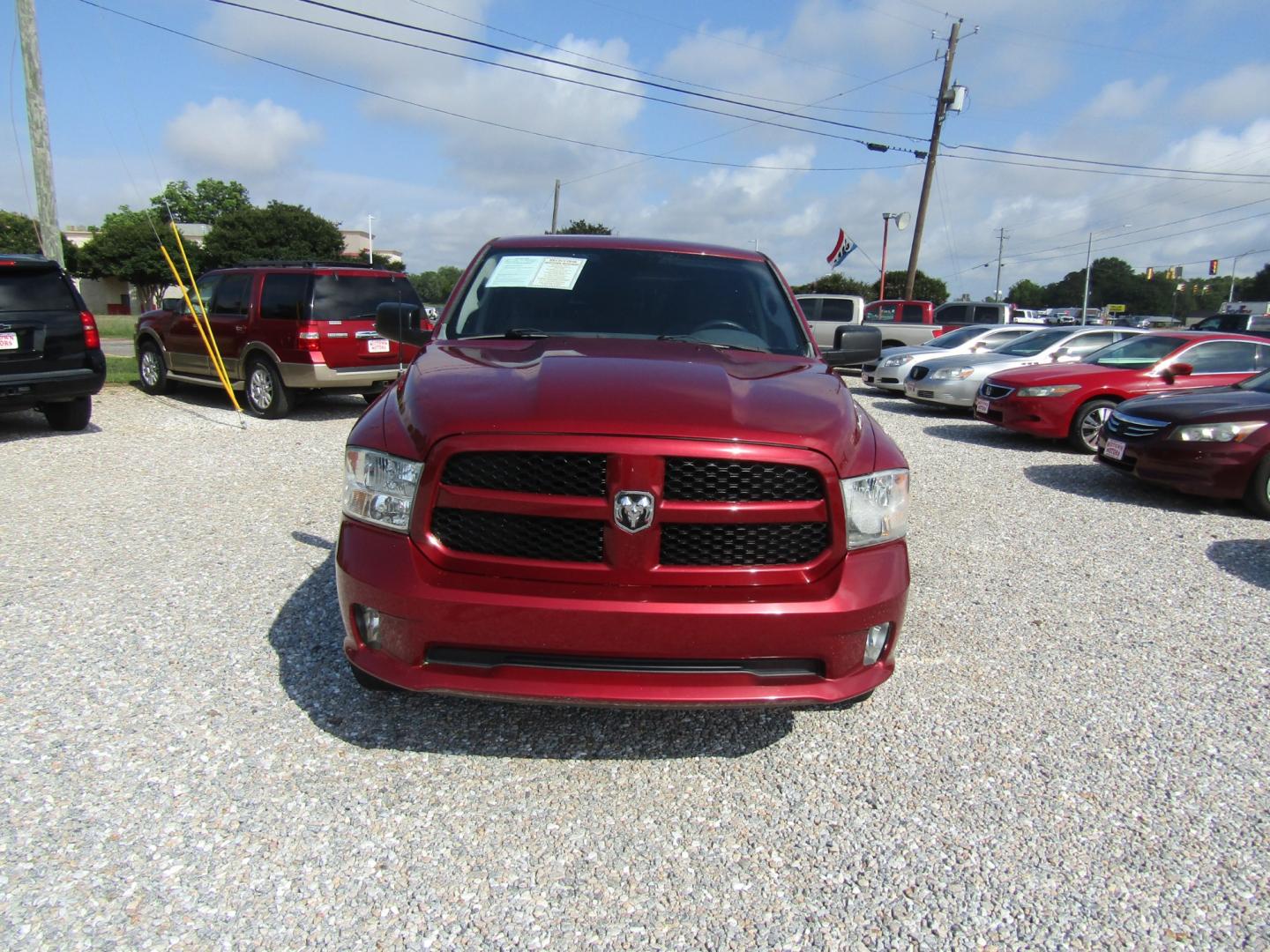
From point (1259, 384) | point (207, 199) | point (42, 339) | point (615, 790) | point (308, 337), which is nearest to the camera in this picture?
point (615, 790)

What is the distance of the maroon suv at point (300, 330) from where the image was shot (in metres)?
9.71

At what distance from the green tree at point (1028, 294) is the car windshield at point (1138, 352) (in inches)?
4335

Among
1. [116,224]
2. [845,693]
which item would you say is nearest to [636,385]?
[845,693]

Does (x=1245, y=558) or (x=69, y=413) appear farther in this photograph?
(x=69, y=413)

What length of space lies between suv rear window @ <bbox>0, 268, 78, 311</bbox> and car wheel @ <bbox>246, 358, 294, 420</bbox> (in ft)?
7.17

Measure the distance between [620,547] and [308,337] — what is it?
27.6 feet

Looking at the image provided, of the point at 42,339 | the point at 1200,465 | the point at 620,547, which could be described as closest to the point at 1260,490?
the point at 1200,465

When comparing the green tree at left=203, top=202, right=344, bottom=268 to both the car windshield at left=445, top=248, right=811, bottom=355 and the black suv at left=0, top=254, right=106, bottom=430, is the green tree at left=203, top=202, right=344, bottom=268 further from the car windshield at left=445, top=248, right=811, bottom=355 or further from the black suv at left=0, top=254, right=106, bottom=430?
the car windshield at left=445, top=248, right=811, bottom=355

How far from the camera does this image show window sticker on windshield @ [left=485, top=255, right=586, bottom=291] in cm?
381

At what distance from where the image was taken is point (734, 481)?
2.40 m

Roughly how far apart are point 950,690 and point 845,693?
3.86 feet

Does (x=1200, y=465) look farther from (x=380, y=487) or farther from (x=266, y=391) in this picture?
(x=266, y=391)

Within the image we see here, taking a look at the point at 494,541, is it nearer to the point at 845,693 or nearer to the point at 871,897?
the point at 845,693

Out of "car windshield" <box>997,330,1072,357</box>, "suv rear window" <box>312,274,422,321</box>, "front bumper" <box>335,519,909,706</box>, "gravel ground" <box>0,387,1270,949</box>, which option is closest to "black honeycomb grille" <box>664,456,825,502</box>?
"front bumper" <box>335,519,909,706</box>
